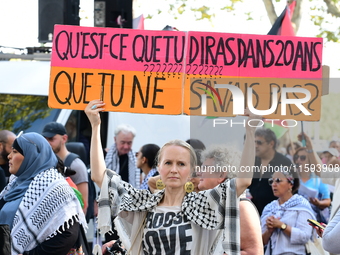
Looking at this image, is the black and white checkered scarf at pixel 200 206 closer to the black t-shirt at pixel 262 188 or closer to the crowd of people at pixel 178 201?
the crowd of people at pixel 178 201

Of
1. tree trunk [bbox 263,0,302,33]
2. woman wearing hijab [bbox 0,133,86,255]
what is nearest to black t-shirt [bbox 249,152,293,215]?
woman wearing hijab [bbox 0,133,86,255]

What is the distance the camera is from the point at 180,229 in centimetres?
412

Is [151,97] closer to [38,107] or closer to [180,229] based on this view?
[180,229]

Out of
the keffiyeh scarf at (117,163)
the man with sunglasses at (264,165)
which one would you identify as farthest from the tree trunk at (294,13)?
the man with sunglasses at (264,165)

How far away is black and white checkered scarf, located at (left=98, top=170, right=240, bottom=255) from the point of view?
13.5 ft

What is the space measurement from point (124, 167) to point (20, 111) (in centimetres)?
176

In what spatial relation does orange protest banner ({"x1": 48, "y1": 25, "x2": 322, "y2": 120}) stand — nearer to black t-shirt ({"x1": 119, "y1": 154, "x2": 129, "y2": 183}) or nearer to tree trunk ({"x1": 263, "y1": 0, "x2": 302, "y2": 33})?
black t-shirt ({"x1": 119, "y1": 154, "x2": 129, "y2": 183})

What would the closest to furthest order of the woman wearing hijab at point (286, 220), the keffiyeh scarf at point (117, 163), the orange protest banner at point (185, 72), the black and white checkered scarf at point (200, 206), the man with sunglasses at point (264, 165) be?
the black and white checkered scarf at point (200, 206), the orange protest banner at point (185, 72), the woman wearing hijab at point (286, 220), the man with sunglasses at point (264, 165), the keffiyeh scarf at point (117, 163)

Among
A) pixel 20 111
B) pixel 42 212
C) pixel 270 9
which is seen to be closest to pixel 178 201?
pixel 42 212

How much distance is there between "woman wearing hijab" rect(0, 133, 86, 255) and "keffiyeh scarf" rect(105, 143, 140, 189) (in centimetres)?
373

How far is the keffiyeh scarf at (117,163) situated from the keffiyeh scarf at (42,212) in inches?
151

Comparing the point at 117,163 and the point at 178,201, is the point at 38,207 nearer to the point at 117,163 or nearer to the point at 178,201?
the point at 178,201

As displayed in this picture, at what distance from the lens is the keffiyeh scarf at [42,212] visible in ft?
16.8

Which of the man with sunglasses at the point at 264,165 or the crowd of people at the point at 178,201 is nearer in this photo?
the crowd of people at the point at 178,201
